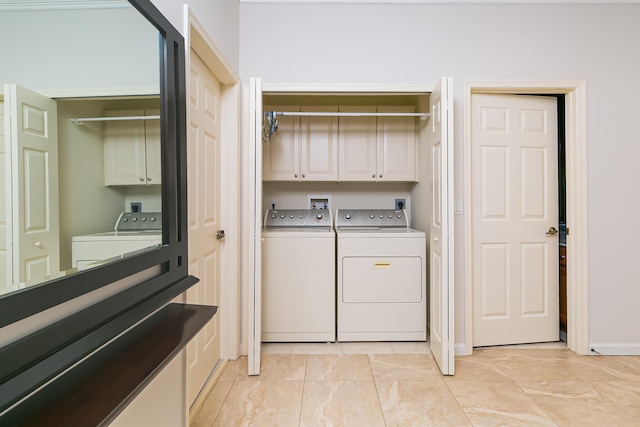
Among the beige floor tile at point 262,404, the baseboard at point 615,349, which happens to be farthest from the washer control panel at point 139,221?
the baseboard at point 615,349

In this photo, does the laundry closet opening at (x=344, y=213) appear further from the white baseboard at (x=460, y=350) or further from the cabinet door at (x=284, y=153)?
the white baseboard at (x=460, y=350)

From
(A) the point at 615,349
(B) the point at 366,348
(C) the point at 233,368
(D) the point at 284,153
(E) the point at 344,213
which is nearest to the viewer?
(C) the point at 233,368

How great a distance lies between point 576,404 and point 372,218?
186 centimetres

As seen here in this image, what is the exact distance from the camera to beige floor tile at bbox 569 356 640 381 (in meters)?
1.95

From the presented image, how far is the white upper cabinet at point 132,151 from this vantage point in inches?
33.2

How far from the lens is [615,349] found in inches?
Result: 87.5

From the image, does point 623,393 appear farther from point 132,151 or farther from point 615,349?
point 132,151

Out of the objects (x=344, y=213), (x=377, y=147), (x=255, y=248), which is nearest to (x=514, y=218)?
(x=377, y=147)

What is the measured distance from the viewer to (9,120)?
56 cm

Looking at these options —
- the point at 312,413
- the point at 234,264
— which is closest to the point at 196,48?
the point at 234,264

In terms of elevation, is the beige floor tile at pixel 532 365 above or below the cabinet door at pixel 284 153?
below

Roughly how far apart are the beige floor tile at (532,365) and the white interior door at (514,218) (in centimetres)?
11

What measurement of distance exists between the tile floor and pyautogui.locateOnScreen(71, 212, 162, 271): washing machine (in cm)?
113

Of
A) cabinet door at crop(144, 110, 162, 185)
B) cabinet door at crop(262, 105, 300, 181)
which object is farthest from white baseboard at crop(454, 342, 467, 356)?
cabinet door at crop(144, 110, 162, 185)
